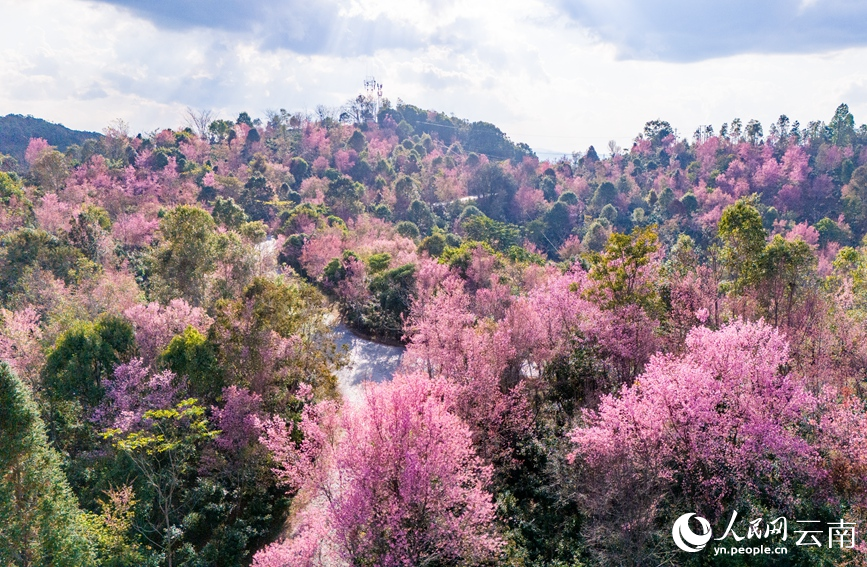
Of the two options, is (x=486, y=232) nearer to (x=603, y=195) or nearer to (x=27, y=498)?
(x=603, y=195)

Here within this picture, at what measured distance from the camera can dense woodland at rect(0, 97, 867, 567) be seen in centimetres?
1010

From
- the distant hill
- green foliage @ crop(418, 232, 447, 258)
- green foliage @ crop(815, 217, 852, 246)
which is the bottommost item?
green foliage @ crop(418, 232, 447, 258)

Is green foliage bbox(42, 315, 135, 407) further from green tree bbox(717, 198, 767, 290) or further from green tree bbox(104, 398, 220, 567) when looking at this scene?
green tree bbox(717, 198, 767, 290)

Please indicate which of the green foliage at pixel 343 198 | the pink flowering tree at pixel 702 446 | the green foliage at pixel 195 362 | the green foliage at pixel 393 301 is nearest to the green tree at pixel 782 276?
the pink flowering tree at pixel 702 446

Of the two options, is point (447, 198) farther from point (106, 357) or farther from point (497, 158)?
point (106, 357)

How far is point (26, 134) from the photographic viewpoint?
75.7 metres

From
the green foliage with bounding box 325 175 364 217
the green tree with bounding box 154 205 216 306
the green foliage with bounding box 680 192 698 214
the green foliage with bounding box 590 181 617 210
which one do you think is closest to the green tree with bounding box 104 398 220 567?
the green tree with bounding box 154 205 216 306

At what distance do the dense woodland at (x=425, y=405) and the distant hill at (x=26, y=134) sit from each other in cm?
5940

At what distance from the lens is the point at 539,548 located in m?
12.0

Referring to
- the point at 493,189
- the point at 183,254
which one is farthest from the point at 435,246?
the point at 493,189

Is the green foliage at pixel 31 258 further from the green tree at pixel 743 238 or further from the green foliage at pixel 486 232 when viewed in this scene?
the green tree at pixel 743 238

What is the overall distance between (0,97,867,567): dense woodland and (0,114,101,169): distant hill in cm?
5940

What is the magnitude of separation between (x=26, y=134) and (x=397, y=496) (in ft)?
305

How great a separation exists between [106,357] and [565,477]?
45.5 ft
